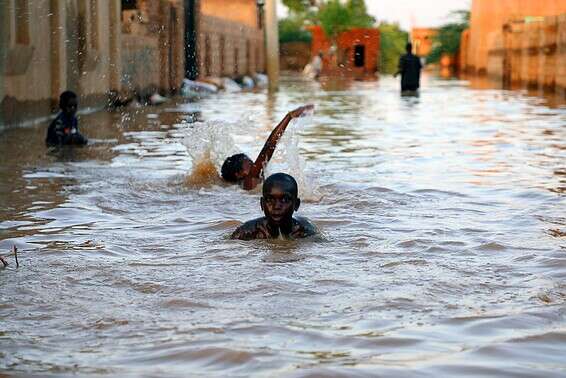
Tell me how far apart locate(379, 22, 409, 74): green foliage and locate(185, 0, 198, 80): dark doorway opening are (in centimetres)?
3163

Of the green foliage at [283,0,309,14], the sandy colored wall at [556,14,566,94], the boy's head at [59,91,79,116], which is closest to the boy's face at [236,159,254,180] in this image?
the boy's head at [59,91,79,116]

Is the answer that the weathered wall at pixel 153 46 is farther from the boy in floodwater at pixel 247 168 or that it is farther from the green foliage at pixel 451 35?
the green foliage at pixel 451 35

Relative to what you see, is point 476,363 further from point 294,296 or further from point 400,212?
point 400,212

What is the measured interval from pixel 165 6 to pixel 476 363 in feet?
80.1

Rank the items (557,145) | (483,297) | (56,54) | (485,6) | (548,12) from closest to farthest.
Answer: (483,297) → (557,145) → (56,54) → (548,12) → (485,6)

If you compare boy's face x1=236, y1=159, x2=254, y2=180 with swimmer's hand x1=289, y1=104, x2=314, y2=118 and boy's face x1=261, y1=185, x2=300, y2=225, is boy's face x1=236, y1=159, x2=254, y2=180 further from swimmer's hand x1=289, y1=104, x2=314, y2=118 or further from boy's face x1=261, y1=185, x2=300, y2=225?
boy's face x1=261, y1=185, x2=300, y2=225

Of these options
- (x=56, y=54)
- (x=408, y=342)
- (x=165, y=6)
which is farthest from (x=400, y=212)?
(x=165, y=6)

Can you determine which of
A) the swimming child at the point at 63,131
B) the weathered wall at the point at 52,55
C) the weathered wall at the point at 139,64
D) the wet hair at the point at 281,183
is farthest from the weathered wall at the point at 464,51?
the wet hair at the point at 281,183

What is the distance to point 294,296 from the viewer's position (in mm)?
5246

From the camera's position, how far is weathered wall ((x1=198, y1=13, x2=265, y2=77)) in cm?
3475

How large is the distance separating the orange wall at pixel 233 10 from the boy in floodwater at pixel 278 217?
28.1m

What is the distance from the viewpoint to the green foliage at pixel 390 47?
225 feet

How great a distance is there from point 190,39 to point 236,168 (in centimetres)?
2359

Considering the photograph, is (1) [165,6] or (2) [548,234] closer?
(2) [548,234]
